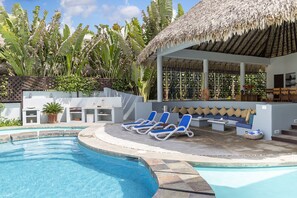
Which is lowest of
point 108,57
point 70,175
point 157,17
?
point 70,175

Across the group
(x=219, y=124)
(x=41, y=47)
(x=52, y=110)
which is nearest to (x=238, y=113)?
(x=219, y=124)

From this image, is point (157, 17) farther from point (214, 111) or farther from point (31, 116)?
point (31, 116)

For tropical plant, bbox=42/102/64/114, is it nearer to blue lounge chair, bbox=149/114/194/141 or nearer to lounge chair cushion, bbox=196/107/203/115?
lounge chair cushion, bbox=196/107/203/115

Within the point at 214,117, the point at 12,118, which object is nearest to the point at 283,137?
the point at 214,117

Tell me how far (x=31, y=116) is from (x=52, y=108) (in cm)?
113

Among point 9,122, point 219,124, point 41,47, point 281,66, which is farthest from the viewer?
point 281,66

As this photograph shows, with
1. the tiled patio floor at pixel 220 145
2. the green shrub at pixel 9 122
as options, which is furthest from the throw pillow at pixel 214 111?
the green shrub at pixel 9 122

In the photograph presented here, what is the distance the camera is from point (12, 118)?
1495cm

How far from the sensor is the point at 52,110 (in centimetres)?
1491

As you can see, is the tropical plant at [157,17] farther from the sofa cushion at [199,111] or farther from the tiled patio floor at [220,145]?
the tiled patio floor at [220,145]

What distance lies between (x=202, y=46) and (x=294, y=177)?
9.89m

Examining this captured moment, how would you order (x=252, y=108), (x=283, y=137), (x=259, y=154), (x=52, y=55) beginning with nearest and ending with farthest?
(x=259, y=154) → (x=283, y=137) → (x=252, y=108) → (x=52, y=55)

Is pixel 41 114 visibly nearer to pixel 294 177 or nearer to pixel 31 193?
pixel 31 193

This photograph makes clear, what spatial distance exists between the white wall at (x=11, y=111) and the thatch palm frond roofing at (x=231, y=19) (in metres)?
9.03
